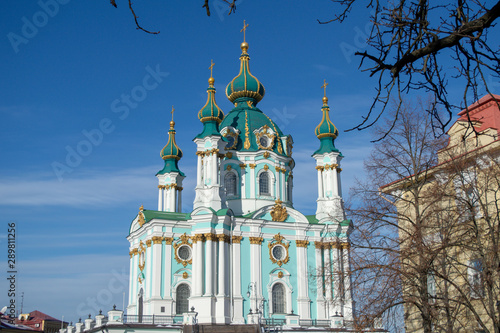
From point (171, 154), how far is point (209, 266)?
505 inches

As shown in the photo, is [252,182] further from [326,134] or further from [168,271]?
[168,271]

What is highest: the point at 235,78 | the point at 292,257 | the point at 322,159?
the point at 235,78

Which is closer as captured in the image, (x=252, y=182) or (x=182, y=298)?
(x=182, y=298)

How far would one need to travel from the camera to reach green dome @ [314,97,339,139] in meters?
37.8

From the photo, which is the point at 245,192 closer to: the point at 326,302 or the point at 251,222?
the point at 251,222

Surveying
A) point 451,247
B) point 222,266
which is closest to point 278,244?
point 222,266

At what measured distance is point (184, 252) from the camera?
3306 centimetres

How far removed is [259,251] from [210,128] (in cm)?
792

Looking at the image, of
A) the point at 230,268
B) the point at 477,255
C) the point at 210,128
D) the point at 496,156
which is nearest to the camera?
the point at 477,255

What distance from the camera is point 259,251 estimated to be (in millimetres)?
33031

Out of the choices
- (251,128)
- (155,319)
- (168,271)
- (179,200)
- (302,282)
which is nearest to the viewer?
(155,319)

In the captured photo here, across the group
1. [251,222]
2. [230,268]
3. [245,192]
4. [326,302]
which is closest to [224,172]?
[245,192]

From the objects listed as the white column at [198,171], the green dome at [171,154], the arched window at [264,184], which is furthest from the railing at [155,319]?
the green dome at [171,154]

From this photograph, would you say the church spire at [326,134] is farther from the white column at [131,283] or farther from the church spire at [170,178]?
the white column at [131,283]
